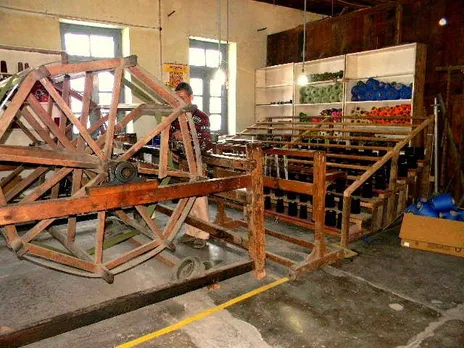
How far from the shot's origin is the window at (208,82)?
388 inches

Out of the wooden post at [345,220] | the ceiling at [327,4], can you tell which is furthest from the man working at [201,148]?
the ceiling at [327,4]

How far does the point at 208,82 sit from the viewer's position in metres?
10.1

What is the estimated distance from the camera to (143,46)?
341 inches

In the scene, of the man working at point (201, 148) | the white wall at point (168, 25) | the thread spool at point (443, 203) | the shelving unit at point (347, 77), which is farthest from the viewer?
the shelving unit at point (347, 77)

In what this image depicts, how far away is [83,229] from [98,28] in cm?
503

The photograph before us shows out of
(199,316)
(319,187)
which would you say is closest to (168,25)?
(319,187)

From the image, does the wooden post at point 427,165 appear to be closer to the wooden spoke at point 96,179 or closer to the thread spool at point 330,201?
the thread spool at point 330,201

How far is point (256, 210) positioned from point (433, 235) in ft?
8.46

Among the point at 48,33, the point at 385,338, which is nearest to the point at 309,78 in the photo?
the point at 48,33

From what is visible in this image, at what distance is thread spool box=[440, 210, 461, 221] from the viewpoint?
496cm

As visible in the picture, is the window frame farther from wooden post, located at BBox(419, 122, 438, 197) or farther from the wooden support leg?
wooden post, located at BBox(419, 122, 438, 197)

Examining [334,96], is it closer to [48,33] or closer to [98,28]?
[98,28]

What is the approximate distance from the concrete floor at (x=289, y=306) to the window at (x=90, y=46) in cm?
Answer: 495

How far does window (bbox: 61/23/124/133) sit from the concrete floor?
195 inches
